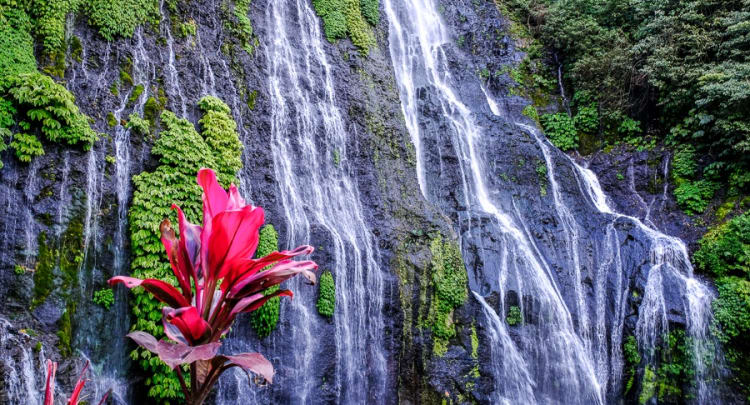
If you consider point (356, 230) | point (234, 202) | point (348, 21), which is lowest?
point (234, 202)

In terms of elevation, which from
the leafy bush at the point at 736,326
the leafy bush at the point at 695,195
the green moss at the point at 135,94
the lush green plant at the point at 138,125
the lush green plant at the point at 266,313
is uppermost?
the green moss at the point at 135,94

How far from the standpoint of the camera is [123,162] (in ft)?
20.1

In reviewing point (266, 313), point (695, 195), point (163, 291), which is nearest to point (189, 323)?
point (163, 291)

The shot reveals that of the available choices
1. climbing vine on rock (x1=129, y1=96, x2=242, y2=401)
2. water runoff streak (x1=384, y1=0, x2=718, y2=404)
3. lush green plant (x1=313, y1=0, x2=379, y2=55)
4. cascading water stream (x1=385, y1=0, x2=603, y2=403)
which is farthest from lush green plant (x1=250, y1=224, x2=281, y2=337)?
lush green plant (x1=313, y1=0, x2=379, y2=55)

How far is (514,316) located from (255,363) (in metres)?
9.05

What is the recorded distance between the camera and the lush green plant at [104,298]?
5.37 metres

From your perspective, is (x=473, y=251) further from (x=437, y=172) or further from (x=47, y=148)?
(x=47, y=148)

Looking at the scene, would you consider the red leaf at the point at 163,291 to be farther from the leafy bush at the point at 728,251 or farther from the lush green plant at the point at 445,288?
the leafy bush at the point at 728,251

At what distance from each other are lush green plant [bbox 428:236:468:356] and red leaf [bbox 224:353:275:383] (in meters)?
7.76

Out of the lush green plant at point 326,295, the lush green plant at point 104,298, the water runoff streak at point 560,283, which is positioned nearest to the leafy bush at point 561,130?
the water runoff streak at point 560,283

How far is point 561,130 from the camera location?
14820 mm

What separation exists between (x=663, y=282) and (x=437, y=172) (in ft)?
19.6

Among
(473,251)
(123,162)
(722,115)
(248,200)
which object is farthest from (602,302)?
(123,162)

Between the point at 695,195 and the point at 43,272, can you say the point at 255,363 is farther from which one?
the point at 695,195
